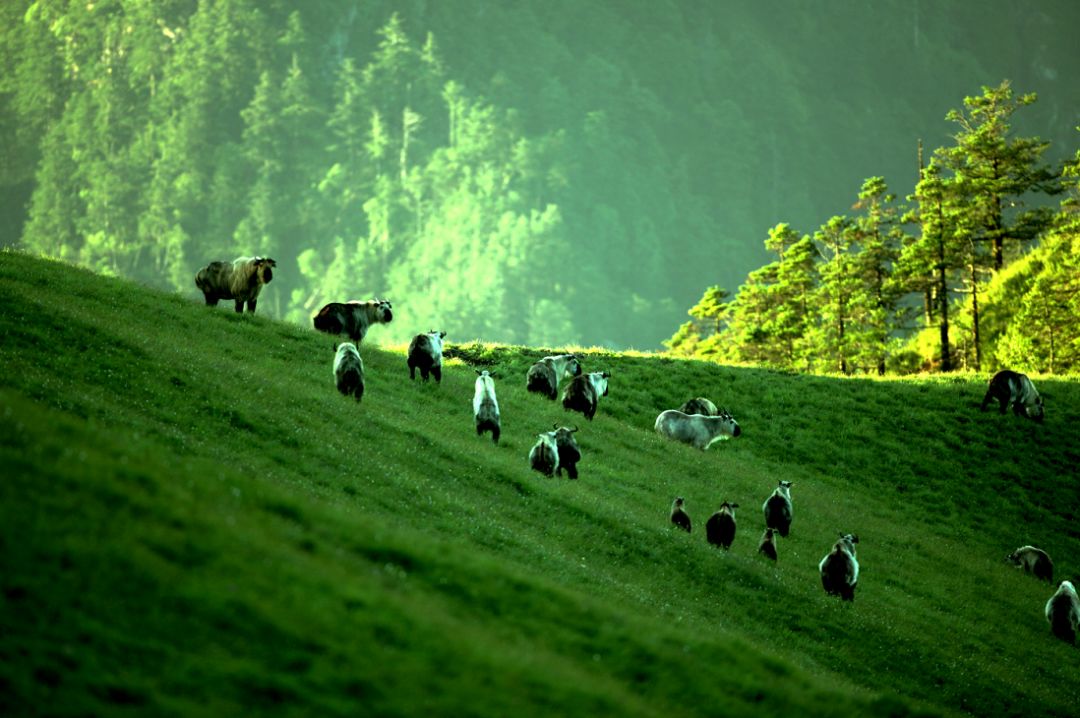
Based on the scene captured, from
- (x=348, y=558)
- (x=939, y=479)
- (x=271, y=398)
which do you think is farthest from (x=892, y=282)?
(x=348, y=558)

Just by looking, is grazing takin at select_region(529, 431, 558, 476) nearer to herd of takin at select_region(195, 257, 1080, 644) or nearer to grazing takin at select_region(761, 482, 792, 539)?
herd of takin at select_region(195, 257, 1080, 644)

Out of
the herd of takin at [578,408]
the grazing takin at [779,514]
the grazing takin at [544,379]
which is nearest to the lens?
the herd of takin at [578,408]

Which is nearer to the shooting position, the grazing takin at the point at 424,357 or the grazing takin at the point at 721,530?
the grazing takin at the point at 721,530

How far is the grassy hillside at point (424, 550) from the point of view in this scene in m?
11.5

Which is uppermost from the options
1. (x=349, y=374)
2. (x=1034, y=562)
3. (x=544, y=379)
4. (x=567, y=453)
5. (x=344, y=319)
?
(x=344, y=319)

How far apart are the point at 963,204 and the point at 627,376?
42.7 m

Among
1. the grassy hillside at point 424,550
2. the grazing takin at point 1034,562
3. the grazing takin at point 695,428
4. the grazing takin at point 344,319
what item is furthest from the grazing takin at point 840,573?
the grazing takin at point 344,319

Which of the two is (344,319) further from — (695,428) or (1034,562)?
(1034,562)

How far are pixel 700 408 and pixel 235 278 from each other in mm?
20006

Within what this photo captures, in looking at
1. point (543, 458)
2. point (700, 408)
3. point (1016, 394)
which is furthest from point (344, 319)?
point (1016, 394)

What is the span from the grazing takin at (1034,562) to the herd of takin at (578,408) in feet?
0.12

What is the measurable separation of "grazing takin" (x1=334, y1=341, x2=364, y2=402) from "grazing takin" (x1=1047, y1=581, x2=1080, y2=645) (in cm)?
2104

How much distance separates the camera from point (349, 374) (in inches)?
1159

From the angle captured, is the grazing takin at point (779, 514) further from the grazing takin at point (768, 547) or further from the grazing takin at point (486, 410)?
the grazing takin at point (486, 410)
